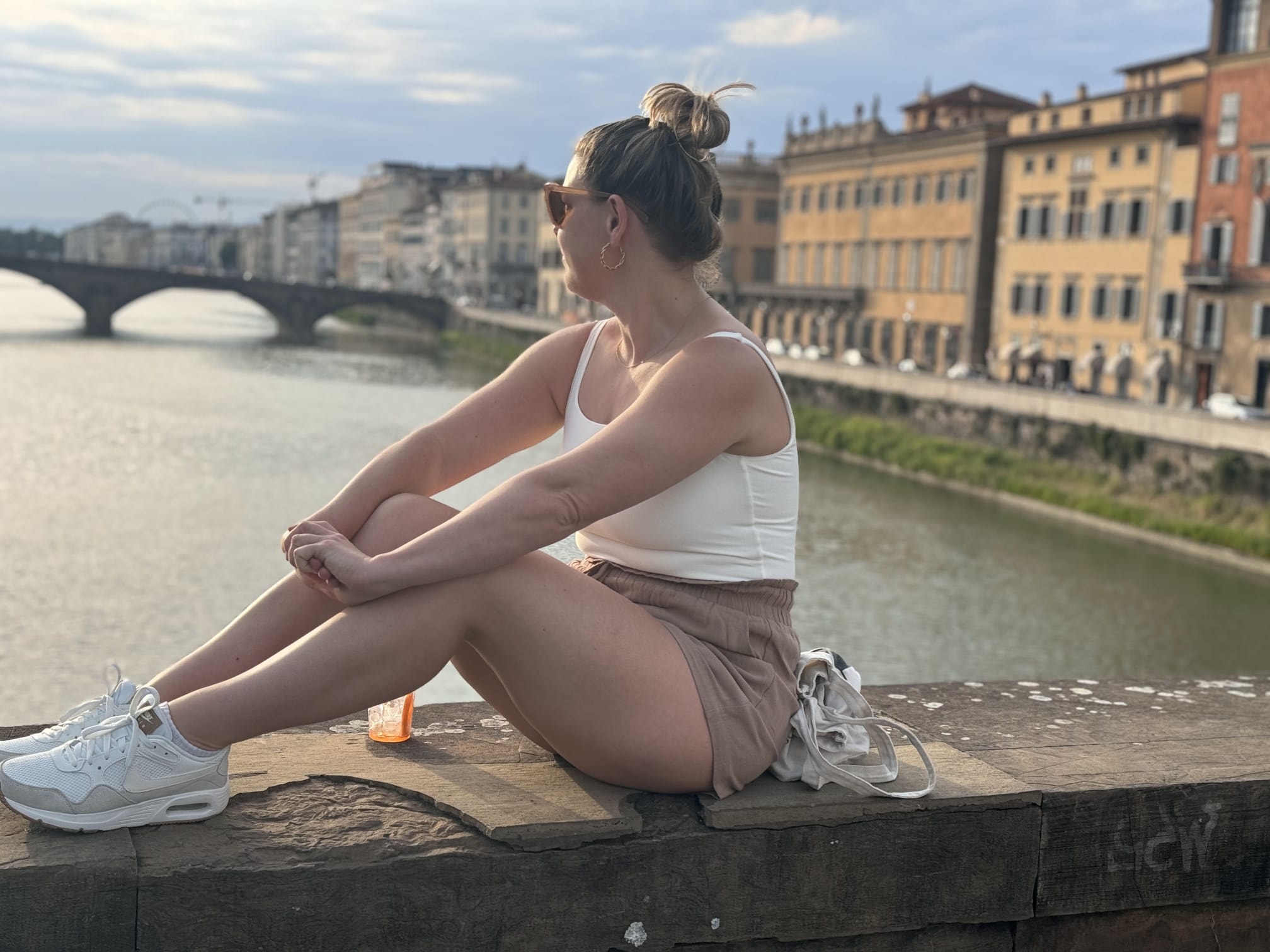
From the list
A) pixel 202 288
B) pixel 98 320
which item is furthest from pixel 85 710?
pixel 202 288

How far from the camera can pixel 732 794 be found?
1.68 m

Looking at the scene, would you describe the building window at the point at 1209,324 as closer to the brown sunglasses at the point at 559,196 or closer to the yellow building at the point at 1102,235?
the yellow building at the point at 1102,235

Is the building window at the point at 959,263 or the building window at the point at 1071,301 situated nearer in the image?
the building window at the point at 1071,301

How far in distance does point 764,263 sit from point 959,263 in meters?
11.2

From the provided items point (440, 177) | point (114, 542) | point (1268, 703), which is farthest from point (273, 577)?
point (440, 177)

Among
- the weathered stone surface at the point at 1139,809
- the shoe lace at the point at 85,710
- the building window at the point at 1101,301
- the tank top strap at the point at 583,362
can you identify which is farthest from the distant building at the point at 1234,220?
the shoe lace at the point at 85,710

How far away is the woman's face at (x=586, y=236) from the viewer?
68.5 inches

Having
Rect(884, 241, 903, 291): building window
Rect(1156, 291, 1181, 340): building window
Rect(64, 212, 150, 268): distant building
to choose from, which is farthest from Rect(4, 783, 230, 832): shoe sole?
Rect(64, 212, 150, 268): distant building

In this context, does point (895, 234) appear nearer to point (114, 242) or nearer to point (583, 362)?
point (583, 362)

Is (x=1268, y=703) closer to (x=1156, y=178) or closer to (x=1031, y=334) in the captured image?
(x=1156, y=178)

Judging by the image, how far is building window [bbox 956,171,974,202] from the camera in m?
29.6

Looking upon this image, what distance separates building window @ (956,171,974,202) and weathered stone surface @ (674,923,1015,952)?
95.2 ft

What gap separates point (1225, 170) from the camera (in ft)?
73.9

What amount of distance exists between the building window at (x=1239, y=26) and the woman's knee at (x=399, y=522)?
75.3 feet
